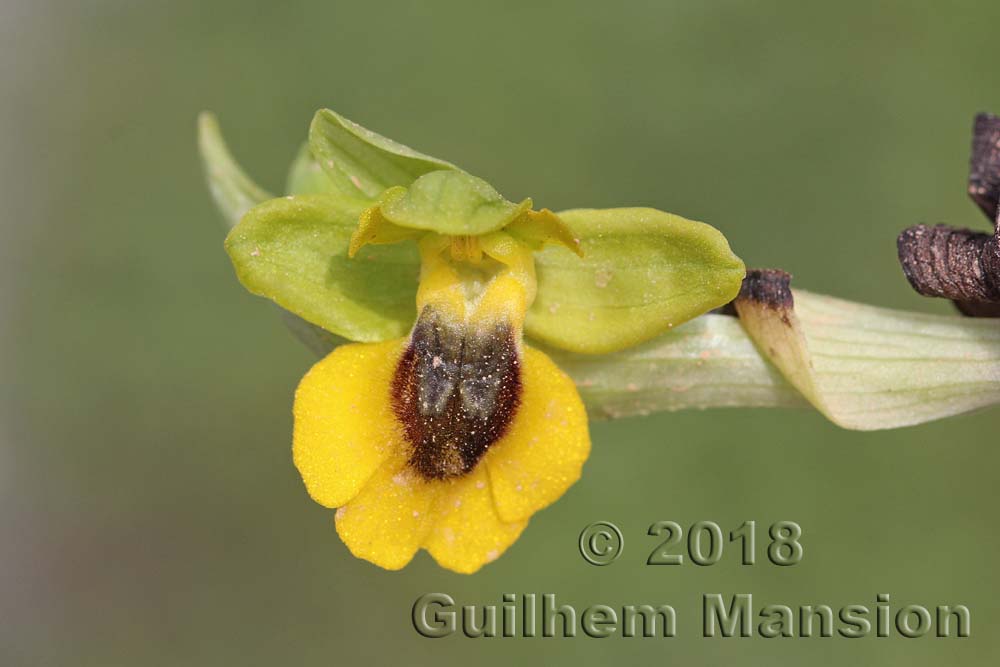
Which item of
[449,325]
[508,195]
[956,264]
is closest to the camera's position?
[956,264]

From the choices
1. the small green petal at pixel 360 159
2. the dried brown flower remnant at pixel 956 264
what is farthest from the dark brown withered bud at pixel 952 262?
the small green petal at pixel 360 159

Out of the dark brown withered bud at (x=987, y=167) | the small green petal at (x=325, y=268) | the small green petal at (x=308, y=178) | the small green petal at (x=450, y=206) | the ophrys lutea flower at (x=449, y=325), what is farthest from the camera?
the small green petal at (x=308, y=178)

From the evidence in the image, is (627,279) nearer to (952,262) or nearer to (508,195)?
(952,262)

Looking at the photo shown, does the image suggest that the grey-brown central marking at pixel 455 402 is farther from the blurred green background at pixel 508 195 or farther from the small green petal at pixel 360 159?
the blurred green background at pixel 508 195

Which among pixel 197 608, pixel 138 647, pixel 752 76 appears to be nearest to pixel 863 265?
pixel 752 76

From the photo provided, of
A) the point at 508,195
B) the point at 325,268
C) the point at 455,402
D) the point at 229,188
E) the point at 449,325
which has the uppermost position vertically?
the point at 508,195

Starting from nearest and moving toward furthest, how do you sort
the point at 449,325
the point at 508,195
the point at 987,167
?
the point at 449,325
the point at 987,167
the point at 508,195

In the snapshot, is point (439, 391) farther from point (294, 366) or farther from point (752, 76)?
point (752, 76)

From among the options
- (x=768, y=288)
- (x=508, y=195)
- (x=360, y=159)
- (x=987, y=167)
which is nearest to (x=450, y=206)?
(x=360, y=159)
